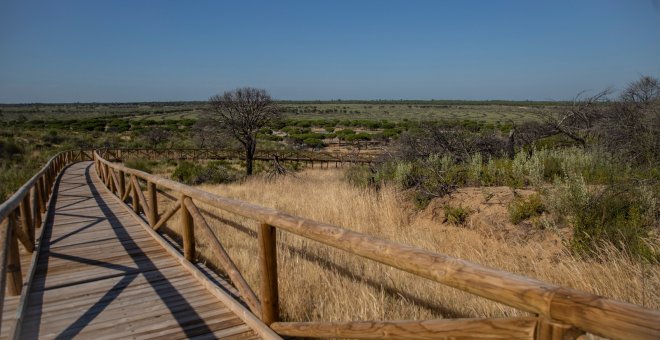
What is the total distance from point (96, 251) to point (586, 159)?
26.3ft

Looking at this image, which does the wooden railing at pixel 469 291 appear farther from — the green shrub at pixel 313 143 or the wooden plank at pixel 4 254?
the green shrub at pixel 313 143

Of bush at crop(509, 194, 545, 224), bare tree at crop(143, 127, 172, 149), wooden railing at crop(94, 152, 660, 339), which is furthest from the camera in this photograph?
bare tree at crop(143, 127, 172, 149)

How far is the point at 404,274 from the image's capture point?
4.39 metres

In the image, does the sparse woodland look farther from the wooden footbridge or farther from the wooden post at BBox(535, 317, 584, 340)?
the wooden post at BBox(535, 317, 584, 340)

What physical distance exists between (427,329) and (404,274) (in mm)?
2355

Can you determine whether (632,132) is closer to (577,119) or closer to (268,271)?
(577,119)

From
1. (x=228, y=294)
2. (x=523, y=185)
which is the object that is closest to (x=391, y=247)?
(x=228, y=294)

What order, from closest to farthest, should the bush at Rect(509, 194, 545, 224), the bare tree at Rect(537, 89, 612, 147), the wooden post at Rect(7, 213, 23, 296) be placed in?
1. the wooden post at Rect(7, 213, 23, 296)
2. the bush at Rect(509, 194, 545, 224)
3. the bare tree at Rect(537, 89, 612, 147)

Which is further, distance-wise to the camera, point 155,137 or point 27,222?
point 155,137

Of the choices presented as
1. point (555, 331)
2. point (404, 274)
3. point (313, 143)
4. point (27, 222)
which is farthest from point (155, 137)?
point (555, 331)

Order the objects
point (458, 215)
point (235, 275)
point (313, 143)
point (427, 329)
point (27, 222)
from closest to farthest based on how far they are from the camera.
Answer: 1. point (427, 329)
2. point (235, 275)
3. point (27, 222)
4. point (458, 215)
5. point (313, 143)

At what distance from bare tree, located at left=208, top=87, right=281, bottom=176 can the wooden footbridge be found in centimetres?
1690

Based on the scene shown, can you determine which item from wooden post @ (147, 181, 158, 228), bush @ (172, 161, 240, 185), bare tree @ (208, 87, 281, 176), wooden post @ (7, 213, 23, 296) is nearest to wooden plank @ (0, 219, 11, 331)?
wooden post @ (7, 213, 23, 296)

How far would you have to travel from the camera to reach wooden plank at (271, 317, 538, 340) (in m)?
1.68
